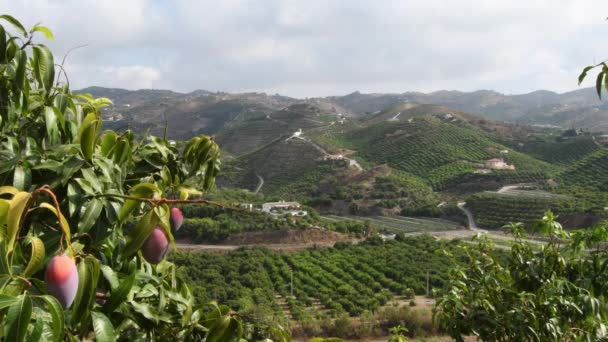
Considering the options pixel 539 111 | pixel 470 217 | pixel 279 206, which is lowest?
pixel 470 217

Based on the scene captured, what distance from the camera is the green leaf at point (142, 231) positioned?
0.96 m

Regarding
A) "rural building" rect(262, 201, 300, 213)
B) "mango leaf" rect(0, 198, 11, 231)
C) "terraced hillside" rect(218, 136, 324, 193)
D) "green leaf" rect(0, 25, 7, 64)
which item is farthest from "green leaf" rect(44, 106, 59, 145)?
"terraced hillside" rect(218, 136, 324, 193)

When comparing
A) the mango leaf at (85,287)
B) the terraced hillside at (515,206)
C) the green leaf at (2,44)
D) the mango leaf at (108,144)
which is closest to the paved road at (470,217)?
the terraced hillside at (515,206)

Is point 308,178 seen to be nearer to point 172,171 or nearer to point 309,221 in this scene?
point 309,221

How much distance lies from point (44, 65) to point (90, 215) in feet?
2.08

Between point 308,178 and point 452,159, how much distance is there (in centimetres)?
1622

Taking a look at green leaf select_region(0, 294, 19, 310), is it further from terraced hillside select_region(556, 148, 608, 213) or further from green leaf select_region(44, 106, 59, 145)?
terraced hillside select_region(556, 148, 608, 213)

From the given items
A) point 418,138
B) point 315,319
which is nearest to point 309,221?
point 315,319

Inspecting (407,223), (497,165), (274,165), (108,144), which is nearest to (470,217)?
(407,223)

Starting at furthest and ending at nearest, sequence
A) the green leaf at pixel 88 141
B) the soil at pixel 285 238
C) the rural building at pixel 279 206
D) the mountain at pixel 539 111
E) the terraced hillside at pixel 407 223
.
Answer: the mountain at pixel 539 111, the rural building at pixel 279 206, the terraced hillside at pixel 407 223, the soil at pixel 285 238, the green leaf at pixel 88 141

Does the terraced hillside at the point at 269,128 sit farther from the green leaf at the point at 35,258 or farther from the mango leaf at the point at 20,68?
the green leaf at the point at 35,258

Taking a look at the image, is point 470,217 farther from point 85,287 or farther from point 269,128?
point 269,128

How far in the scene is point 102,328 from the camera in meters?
0.98

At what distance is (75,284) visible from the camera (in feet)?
2.89
